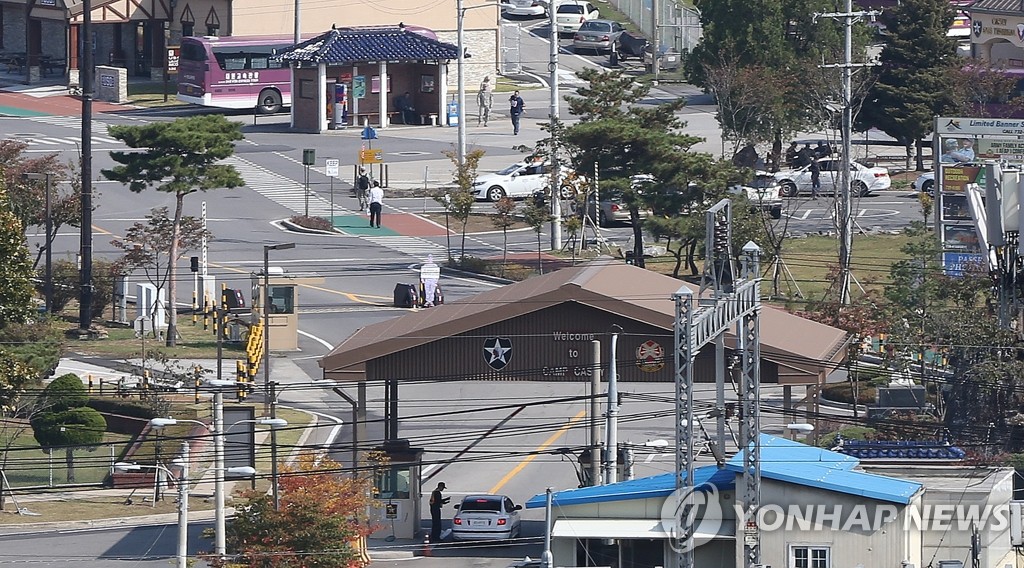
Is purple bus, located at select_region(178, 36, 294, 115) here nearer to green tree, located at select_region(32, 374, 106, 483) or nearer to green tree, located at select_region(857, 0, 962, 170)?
green tree, located at select_region(857, 0, 962, 170)

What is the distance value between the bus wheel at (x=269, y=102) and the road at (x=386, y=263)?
500 mm

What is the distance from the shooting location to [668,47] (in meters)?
105

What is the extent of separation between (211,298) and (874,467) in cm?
2651

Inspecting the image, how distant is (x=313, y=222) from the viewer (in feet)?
227

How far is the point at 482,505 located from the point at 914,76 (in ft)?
153

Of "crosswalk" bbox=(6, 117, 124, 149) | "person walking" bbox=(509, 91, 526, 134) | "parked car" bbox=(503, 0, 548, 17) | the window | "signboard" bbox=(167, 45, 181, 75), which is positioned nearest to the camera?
the window

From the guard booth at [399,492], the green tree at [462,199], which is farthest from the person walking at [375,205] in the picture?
the guard booth at [399,492]

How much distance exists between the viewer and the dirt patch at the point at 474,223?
7024 cm

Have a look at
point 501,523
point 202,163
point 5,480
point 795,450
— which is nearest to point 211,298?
point 202,163

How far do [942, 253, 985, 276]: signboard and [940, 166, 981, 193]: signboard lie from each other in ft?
11.7

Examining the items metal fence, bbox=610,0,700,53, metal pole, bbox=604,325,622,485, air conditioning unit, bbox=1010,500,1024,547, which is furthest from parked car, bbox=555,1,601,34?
air conditioning unit, bbox=1010,500,1024,547

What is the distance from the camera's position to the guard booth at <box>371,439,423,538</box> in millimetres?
41125

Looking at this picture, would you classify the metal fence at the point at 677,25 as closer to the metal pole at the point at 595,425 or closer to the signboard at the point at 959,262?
the signboard at the point at 959,262

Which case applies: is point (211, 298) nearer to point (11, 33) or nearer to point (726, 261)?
point (726, 261)
